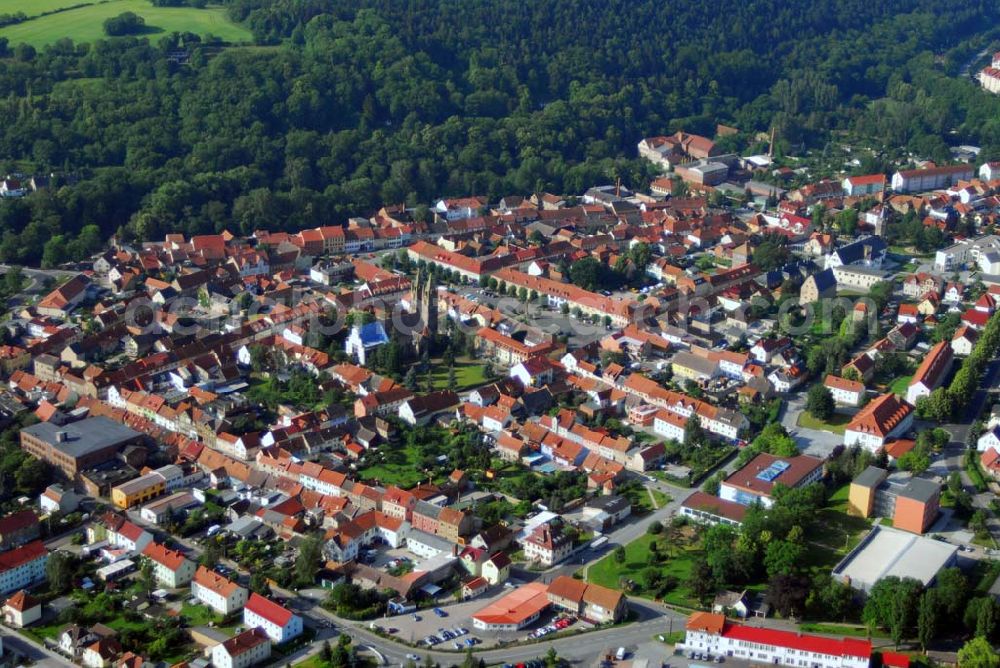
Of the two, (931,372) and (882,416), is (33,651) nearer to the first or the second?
(882,416)

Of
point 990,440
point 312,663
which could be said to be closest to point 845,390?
point 990,440

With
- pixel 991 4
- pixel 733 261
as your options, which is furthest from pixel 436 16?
pixel 991 4

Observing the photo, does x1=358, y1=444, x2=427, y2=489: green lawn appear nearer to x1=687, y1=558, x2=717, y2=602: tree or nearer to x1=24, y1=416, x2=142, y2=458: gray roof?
x1=24, y1=416, x2=142, y2=458: gray roof

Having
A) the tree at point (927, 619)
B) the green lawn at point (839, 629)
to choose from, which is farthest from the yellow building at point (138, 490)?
the tree at point (927, 619)

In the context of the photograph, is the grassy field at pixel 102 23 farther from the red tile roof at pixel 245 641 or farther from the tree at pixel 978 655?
the tree at pixel 978 655

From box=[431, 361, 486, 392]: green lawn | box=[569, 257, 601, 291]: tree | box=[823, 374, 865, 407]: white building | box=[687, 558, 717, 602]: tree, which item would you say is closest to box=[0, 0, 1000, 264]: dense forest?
box=[569, 257, 601, 291]: tree
